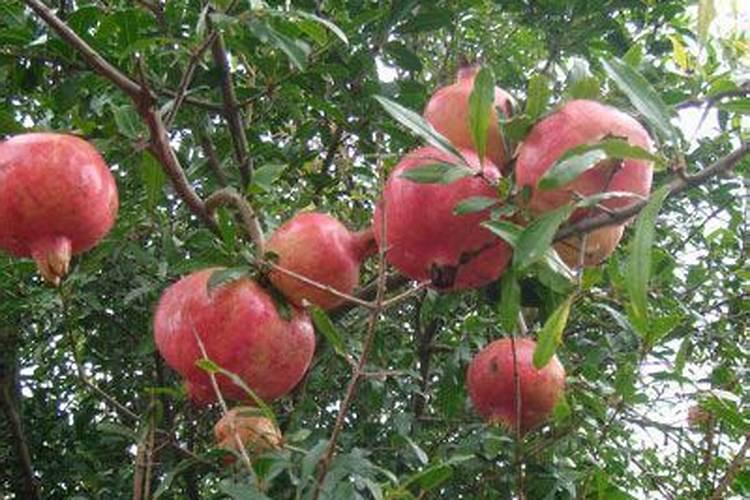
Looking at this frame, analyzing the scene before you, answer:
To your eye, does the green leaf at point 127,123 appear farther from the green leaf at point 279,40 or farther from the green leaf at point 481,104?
the green leaf at point 481,104

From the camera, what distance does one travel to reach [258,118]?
2.28 m

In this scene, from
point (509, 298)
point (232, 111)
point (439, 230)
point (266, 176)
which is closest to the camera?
point (439, 230)

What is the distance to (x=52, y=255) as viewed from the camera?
119 cm

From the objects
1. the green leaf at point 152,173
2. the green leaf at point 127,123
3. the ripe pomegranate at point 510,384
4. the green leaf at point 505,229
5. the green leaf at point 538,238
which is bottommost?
the ripe pomegranate at point 510,384

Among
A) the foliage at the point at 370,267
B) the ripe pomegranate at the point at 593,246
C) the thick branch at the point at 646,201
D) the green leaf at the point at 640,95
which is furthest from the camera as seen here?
the foliage at the point at 370,267

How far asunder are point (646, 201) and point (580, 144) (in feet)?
0.57

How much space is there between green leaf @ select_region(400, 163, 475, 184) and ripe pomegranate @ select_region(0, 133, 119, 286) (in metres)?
0.44

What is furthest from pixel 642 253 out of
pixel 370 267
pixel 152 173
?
pixel 370 267

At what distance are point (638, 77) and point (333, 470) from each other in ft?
2.22

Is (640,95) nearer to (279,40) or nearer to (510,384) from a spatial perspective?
(279,40)

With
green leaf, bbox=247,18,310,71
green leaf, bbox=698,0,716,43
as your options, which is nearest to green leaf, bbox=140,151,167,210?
green leaf, bbox=247,18,310,71

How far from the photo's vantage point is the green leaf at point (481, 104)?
110 cm

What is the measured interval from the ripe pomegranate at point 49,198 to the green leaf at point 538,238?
59 centimetres

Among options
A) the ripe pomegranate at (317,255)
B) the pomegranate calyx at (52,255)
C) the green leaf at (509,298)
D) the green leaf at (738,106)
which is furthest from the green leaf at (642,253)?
the pomegranate calyx at (52,255)
